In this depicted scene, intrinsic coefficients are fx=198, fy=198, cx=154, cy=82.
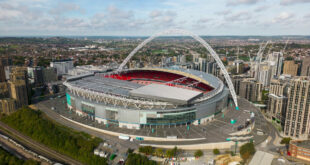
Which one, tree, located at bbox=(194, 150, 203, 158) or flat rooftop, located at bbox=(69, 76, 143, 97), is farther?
flat rooftop, located at bbox=(69, 76, 143, 97)

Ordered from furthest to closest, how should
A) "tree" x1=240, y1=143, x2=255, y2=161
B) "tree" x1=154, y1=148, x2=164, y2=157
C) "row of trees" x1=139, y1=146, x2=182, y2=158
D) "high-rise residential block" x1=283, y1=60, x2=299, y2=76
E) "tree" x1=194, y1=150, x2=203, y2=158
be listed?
"high-rise residential block" x1=283, y1=60, x2=299, y2=76, "tree" x1=194, y1=150, x2=203, y2=158, "tree" x1=154, y1=148, x2=164, y2=157, "row of trees" x1=139, y1=146, x2=182, y2=158, "tree" x1=240, y1=143, x2=255, y2=161

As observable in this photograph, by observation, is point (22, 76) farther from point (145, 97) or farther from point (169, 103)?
point (169, 103)

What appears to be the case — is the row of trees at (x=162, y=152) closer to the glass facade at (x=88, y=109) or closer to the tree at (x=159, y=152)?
the tree at (x=159, y=152)

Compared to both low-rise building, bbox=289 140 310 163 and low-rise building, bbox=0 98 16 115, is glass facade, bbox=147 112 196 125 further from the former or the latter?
low-rise building, bbox=0 98 16 115

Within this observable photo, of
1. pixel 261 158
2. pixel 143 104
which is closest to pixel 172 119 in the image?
pixel 143 104

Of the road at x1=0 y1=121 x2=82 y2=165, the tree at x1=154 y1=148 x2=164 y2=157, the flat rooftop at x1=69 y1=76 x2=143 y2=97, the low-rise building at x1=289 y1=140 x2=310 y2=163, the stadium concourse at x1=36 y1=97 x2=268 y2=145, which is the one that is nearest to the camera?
the low-rise building at x1=289 y1=140 x2=310 y2=163

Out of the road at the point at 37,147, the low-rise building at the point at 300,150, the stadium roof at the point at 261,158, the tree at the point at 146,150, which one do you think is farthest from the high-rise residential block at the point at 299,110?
the road at the point at 37,147

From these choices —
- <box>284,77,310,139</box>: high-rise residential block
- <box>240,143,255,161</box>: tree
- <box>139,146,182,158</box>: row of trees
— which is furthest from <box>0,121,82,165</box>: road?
<box>284,77,310,139</box>: high-rise residential block
